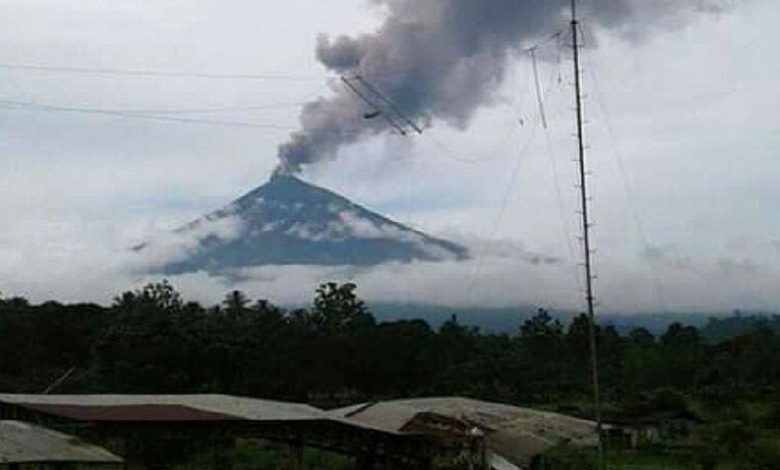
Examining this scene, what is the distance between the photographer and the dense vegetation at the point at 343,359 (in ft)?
144

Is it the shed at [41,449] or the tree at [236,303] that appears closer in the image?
the shed at [41,449]

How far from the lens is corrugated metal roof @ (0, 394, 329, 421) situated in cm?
2516

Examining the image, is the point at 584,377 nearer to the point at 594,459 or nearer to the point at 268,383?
the point at 268,383

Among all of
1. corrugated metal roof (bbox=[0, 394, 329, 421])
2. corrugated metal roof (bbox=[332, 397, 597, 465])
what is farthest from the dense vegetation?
corrugated metal roof (bbox=[0, 394, 329, 421])

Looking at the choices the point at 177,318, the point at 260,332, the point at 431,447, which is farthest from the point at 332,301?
the point at 431,447

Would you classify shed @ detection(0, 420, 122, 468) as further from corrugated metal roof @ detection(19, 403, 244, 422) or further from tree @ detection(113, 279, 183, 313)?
tree @ detection(113, 279, 183, 313)

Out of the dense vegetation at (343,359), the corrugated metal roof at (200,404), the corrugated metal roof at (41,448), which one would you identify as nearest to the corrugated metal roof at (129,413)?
the corrugated metal roof at (200,404)

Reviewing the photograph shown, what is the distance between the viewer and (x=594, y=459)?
2784 cm

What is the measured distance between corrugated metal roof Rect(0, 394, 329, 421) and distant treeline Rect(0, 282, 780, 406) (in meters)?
14.0

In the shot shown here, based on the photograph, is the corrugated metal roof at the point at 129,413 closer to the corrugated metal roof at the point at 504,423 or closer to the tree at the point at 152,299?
the corrugated metal roof at the point at 504,423

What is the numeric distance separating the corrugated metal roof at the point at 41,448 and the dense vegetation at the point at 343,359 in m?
16.8

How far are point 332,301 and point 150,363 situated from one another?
17.4m

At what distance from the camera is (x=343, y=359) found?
169 feet

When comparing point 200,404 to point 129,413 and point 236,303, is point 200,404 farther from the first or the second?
point 236,303
